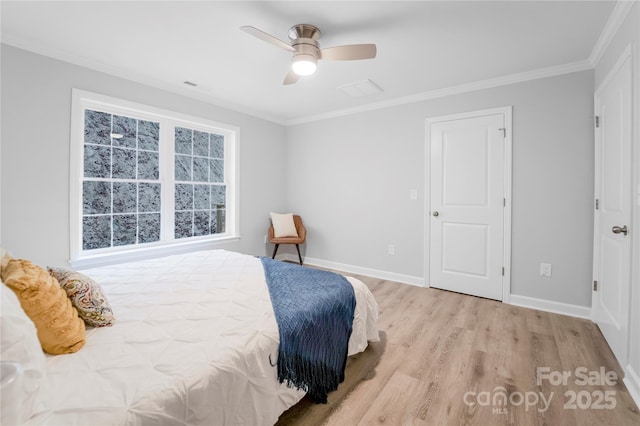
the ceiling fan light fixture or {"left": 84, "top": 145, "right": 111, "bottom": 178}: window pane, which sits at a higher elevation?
the ceiling fan light fixture

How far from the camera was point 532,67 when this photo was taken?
2.90 meters

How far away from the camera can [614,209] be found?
2199 mm

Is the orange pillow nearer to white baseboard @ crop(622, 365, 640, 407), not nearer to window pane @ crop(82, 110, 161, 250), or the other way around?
window pane @ crop(82, 110, 161, 250)

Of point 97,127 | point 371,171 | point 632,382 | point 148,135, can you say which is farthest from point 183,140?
point 632,382

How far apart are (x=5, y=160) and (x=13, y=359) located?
8.35ft

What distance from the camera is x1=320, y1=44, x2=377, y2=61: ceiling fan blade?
6.91 feet

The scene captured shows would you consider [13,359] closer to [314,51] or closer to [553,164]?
[314,51]

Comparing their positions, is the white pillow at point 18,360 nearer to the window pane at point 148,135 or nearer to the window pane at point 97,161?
the window pane at point 97,161

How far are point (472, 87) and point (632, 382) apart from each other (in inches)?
116

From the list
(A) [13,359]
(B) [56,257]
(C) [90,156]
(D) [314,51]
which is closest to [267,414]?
(A) [13,359]

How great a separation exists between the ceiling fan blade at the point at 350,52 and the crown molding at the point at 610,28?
5.42ft

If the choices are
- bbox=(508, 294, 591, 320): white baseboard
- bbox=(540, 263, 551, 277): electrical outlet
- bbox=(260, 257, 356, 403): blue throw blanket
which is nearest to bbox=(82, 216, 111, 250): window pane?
bbox=(260, 257, 356, 403): blue throw blanket

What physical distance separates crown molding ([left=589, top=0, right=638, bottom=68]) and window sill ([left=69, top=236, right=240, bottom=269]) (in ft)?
14.6

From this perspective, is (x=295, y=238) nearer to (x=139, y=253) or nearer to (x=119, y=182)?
(x=139, y=253)
